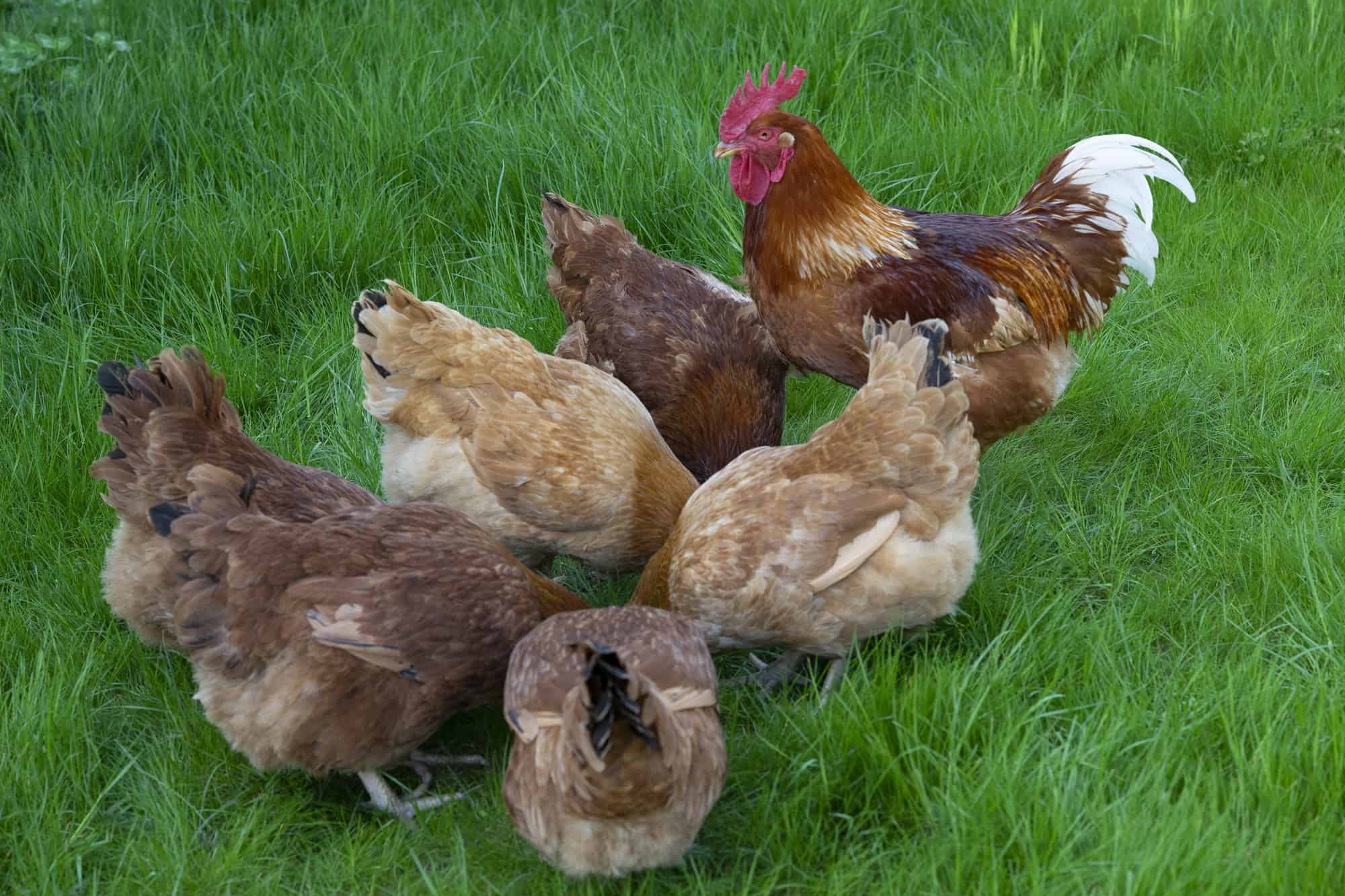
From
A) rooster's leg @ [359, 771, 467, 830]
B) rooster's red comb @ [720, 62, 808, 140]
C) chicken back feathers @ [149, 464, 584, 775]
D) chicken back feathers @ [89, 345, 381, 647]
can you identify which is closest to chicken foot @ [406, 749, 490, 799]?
rooster's leg @ [359, 771, 467, 830]

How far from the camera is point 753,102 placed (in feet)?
13.8

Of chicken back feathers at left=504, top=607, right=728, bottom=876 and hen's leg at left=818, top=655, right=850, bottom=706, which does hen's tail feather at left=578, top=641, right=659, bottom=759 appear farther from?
hen's leg at left=818, top=655, right=850, bottom=706

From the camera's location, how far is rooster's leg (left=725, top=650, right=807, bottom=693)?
150 inches

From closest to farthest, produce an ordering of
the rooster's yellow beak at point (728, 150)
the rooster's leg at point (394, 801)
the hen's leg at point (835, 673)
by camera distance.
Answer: the rooster's leg at point (394, 801) < the hen's leg at point (835, 673) < the rooster's yellow beak at point (728, 150)

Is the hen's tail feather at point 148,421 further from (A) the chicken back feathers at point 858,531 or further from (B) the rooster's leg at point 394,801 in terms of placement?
(A) the chicken back feathers at point 858,531

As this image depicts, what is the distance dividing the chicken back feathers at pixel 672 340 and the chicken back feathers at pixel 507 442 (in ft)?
1.73

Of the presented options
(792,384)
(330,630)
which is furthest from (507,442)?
(792,384)

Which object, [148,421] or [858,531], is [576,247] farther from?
[858,531]

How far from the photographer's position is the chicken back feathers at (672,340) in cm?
471

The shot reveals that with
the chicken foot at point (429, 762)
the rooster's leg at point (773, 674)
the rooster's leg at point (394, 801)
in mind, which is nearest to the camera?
the rooster's leg at point (394, 801)

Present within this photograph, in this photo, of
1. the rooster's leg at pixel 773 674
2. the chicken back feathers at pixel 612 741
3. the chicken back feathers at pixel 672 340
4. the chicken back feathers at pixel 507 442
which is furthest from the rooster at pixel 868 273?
the chicken back feathers at pixel 612 741

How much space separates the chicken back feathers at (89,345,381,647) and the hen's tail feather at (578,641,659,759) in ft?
4.60

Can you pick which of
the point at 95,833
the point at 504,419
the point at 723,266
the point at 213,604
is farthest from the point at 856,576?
the point at 723,266

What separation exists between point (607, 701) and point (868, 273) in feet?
6.93
